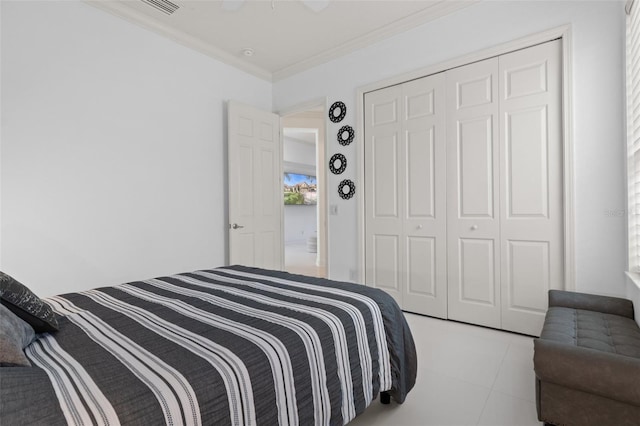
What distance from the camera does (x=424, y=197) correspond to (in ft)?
10.6

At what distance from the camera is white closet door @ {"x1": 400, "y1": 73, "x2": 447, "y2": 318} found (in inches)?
123

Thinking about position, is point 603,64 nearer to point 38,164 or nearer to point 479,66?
point 479,66

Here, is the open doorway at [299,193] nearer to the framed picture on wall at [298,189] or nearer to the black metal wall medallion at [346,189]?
the framed picture on wall at [298,189]

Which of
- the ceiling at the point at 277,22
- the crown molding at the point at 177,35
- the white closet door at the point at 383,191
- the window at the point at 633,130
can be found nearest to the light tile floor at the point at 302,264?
the white closet door at the point at 383,191

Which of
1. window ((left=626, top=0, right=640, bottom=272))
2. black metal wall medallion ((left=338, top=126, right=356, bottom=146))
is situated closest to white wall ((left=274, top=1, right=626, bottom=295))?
window ((left=626, top=0, right=640, bottom=272))

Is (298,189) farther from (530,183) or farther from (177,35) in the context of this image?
(530,183)

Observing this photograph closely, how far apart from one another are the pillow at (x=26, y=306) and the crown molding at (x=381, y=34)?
11.6 feet

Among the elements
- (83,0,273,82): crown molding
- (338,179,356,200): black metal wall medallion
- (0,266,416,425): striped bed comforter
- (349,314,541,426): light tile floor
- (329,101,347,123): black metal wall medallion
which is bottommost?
(349,314,541,426): light tile floor

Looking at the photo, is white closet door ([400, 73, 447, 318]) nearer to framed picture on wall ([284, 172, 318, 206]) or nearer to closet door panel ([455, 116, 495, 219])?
closet door panel ([455, 116, 495, 219])

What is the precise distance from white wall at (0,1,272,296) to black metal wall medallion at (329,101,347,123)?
4.25 ft

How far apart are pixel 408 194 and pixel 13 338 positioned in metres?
3.05

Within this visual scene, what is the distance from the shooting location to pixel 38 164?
253cm

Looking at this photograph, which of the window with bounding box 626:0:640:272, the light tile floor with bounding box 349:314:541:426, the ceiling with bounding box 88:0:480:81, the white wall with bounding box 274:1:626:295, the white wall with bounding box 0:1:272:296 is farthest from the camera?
the ceiling with bounding box 88:0:480:81

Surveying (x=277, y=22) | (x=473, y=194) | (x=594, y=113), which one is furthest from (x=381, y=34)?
(x=594, y=113)
